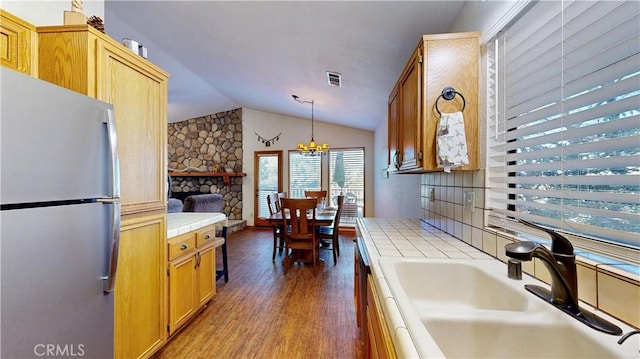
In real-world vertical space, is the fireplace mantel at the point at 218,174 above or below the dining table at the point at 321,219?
above

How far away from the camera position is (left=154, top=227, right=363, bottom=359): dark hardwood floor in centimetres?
184

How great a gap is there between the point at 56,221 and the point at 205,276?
151 centimetres

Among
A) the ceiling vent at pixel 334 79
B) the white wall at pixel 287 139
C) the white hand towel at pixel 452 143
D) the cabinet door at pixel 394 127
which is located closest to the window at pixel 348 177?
the white wall at pixel 287 139

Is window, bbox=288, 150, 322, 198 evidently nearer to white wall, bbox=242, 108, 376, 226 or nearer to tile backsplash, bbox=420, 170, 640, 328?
white wall, bbox=242, 108, 376, 226

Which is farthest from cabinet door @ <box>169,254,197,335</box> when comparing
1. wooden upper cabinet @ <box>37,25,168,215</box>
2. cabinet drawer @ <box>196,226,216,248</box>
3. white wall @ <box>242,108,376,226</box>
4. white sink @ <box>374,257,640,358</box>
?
white wall @ <box>242,108,376,226</box>

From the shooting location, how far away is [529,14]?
1064 millimetres

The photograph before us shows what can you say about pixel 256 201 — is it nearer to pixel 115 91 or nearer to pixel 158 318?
pixel 158 318

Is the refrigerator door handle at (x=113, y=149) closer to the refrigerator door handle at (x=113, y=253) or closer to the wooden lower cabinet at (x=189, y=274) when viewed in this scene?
the refrigerator door handle at (x=113, y=253)

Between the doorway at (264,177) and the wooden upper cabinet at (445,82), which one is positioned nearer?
the wooden upper cabinet at (445,82)

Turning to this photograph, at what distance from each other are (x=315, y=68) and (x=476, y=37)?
2022 millimetres

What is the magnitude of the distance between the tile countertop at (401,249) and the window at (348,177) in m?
3.97

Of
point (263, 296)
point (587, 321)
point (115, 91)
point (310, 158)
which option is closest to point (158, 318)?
point (263, 296)

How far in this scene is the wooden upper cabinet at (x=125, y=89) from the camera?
1.24 m

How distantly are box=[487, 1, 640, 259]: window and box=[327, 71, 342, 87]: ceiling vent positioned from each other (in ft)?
6.80
